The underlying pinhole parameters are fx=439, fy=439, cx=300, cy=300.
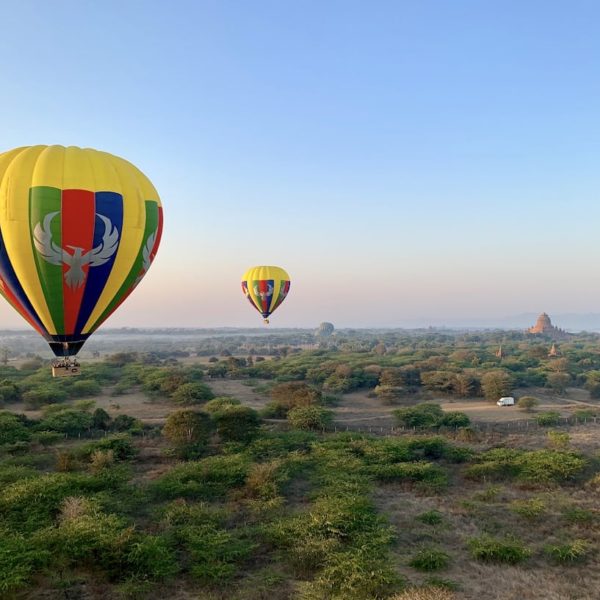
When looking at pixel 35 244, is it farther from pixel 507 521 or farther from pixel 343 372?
pixel 343 372

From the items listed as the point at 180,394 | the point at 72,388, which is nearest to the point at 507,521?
the point at 180,394

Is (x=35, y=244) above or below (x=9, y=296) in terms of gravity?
above

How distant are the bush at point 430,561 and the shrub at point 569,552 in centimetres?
393

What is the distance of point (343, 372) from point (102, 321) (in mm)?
48716

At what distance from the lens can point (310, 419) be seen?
36250mm

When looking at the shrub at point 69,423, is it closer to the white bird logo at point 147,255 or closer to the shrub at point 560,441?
the white bird logo at point 147,255

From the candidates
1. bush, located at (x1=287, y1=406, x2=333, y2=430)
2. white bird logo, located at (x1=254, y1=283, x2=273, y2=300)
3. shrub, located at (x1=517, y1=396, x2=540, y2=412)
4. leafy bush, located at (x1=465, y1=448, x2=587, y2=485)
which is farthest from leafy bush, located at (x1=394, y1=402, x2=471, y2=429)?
white bird logo, located at (x1=254, y1=283, x2=273, y2=300)

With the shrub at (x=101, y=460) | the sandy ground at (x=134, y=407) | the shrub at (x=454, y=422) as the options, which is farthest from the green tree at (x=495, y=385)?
the shrub at (x=101, y=460)

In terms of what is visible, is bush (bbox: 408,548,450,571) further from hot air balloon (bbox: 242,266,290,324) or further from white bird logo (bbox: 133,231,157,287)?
hot air balloon (bbox: 242,266,290,324)

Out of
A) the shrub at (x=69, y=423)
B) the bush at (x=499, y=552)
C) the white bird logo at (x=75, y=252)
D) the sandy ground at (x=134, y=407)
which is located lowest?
the sandy ground at (x=134, y=407)

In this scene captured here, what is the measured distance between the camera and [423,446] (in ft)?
94.5

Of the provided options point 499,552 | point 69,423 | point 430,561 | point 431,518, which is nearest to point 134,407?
point 69,423

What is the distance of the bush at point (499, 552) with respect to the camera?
1594 cm

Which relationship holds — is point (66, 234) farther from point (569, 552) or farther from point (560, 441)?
point (560, 441)
